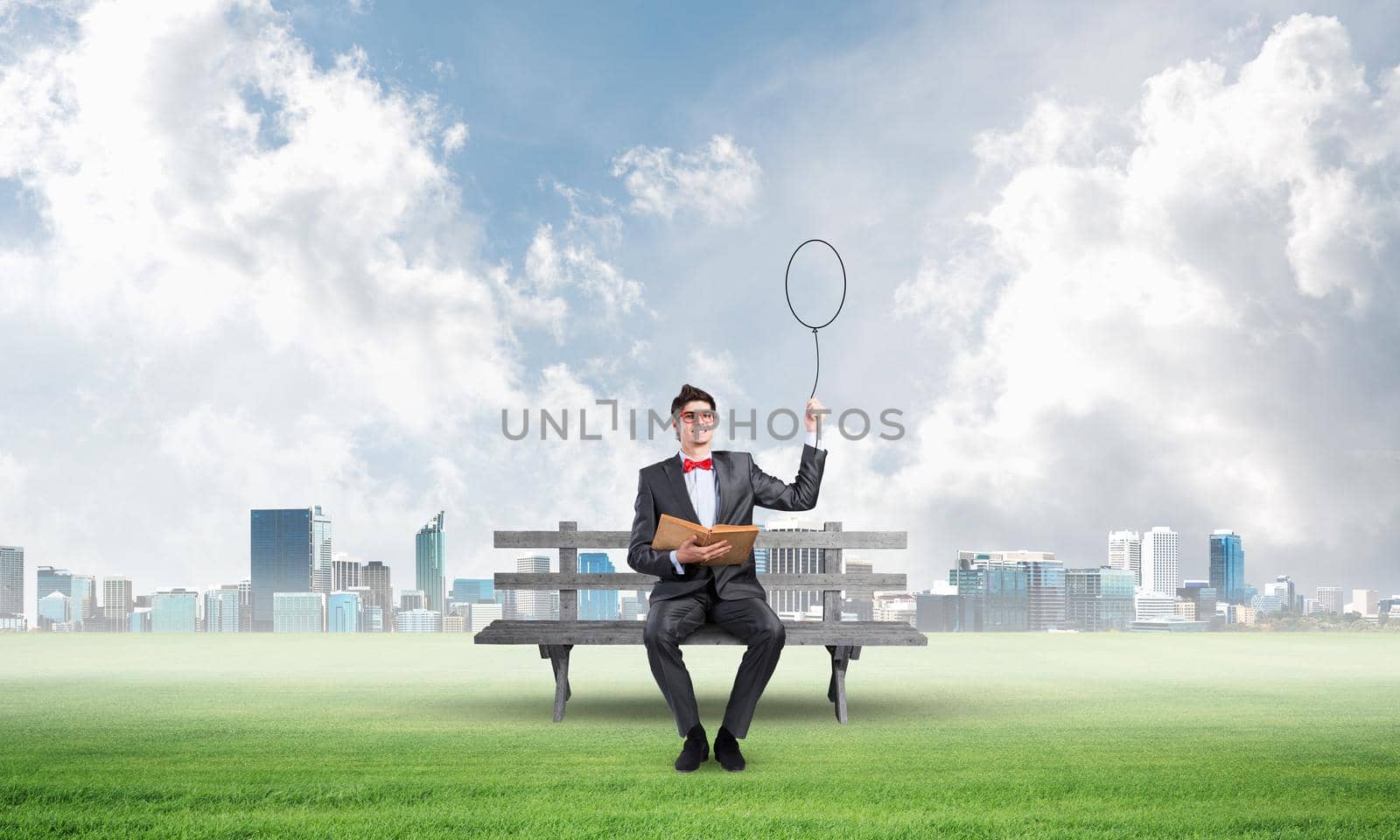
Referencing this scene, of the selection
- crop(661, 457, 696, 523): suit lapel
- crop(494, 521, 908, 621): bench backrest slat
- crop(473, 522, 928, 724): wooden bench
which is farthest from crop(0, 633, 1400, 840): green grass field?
crop(661, 457, 696, 523): suit lapel

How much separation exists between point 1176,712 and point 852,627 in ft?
8.16

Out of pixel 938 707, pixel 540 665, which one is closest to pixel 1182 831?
pixel 938 707

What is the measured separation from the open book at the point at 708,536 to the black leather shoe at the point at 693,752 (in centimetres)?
85

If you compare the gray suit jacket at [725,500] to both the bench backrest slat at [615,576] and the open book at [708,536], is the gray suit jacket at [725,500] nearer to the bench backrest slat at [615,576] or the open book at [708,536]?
the open book at [708,536]

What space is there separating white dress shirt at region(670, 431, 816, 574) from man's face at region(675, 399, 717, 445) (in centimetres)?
14

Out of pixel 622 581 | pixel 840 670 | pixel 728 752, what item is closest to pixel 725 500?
pixel 728 752

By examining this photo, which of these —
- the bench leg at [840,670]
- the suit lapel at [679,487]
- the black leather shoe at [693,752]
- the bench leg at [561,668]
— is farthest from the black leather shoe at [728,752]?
the bench leg at [561,668]

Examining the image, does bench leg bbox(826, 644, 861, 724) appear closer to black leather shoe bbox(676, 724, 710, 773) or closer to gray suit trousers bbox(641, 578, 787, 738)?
gray suit trousers bbox(641, 578, 787, 738)

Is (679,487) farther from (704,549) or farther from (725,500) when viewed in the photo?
(704,549)

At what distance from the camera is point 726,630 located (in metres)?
6.07

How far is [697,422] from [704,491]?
39 centimetres

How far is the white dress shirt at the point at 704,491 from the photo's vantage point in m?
6.18

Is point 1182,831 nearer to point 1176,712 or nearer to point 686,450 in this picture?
point 686,450

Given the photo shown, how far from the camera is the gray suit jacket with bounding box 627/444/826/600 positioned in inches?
238
